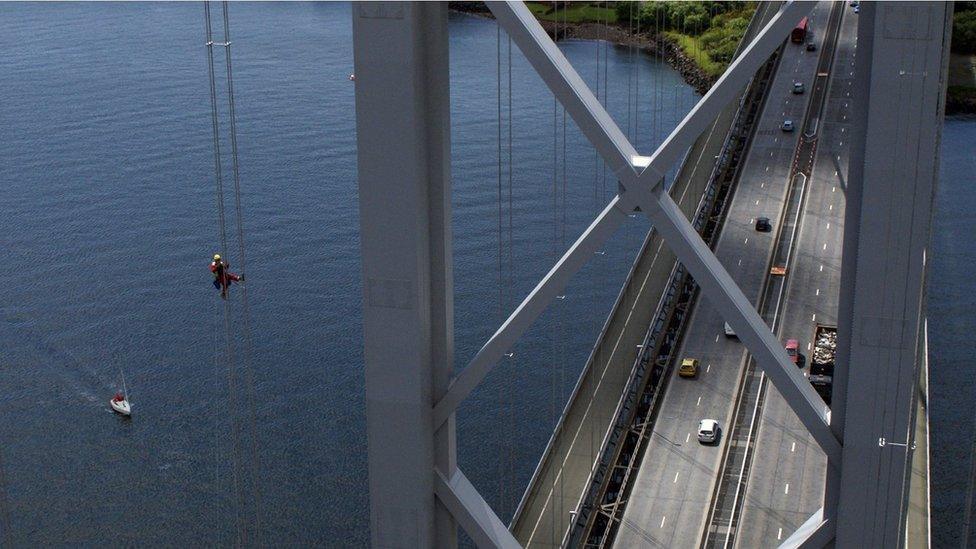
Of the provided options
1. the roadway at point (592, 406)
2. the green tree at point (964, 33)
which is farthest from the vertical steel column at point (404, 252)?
the green tree at point (964, 33)

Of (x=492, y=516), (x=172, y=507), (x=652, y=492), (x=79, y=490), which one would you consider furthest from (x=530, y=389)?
(x=492, y=516)

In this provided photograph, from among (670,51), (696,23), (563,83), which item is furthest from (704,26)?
(563,83)

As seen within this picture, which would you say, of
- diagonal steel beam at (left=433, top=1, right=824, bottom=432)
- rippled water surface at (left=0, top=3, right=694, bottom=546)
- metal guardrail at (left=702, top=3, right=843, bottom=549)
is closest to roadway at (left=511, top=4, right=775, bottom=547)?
rippled water surface at (left=0, top=3, right=694, bottom=546)

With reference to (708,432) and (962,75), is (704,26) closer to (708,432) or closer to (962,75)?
(962,75)

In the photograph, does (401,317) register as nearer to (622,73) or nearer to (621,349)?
(621,349)

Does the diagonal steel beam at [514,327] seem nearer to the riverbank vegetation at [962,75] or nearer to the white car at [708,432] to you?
the white car at [708,432]

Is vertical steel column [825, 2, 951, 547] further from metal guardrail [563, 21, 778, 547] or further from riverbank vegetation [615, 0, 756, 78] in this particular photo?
riverbank vegetation [615, 0, 756, 78]
